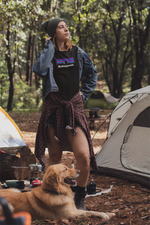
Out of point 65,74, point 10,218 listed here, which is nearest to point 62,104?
point 65,74

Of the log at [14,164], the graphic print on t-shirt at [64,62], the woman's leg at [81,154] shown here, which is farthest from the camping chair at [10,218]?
the log at [14,164]

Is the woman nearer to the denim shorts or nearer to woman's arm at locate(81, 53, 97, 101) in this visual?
the denim shorts

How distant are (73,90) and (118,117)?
8.97 ft

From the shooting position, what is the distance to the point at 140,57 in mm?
11719

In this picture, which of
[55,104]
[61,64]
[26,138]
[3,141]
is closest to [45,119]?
[55,104]

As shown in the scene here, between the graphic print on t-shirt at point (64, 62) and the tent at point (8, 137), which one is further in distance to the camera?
the tent at point (8, 137)

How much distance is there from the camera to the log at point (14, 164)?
4.43m

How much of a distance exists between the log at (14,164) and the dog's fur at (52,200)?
1.80m

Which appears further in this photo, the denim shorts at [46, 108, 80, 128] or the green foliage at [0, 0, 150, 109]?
the green foliage at [0, 0, 150, 109]

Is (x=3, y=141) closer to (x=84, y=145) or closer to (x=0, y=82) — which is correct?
(x=84, y=145)

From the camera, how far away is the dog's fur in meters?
2.52

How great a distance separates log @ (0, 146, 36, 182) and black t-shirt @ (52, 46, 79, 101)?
2107mm

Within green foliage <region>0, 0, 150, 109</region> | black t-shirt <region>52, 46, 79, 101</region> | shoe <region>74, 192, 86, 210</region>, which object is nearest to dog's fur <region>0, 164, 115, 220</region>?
shoe <region>74, 192, 86, 210</region>

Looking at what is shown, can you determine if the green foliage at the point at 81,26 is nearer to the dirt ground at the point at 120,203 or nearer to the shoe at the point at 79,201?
the dirt ground at the point at 120,203
